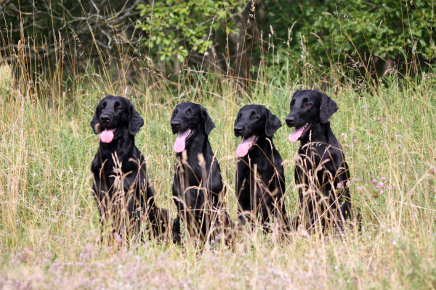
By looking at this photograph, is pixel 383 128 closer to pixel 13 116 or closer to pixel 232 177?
pixel 232 177

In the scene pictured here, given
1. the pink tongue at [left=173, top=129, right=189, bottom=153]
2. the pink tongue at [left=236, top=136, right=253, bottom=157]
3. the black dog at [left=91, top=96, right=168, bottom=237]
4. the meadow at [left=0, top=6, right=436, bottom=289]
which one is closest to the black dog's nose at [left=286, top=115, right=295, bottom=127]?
the pink tongue at [left=236, top=136, right=253, bottom=157]

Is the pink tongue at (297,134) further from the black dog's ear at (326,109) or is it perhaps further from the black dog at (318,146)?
the black dog's ear at (326,109)

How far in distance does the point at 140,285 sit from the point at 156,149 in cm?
314

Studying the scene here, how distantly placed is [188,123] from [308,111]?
3.69 feet

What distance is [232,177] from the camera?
17.8ft

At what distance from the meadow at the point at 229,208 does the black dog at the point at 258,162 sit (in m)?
0.23

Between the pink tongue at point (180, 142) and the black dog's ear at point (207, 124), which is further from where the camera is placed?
the black dog's ear at point (207, 124)

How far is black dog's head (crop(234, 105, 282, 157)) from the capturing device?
4590mm

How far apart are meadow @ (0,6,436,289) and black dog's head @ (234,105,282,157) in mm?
248

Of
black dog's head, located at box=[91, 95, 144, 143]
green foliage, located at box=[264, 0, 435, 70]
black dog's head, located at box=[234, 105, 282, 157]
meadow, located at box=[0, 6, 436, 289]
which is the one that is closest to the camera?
meadow, located at box=[0, 6, 436, 289]

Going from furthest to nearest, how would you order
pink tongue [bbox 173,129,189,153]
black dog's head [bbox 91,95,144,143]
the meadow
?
black dog's head [bbox 91,95,144,143] < pink tongue [bbox 173,129,189,153] < the meadow

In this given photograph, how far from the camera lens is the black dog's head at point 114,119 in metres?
4.49

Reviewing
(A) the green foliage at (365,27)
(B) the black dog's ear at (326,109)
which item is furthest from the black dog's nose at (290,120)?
(A) the green foliage at (365,27)

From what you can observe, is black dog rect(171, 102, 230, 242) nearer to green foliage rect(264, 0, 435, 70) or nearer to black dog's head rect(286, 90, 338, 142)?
black dog's head rect(286, 90, 338, 142)
